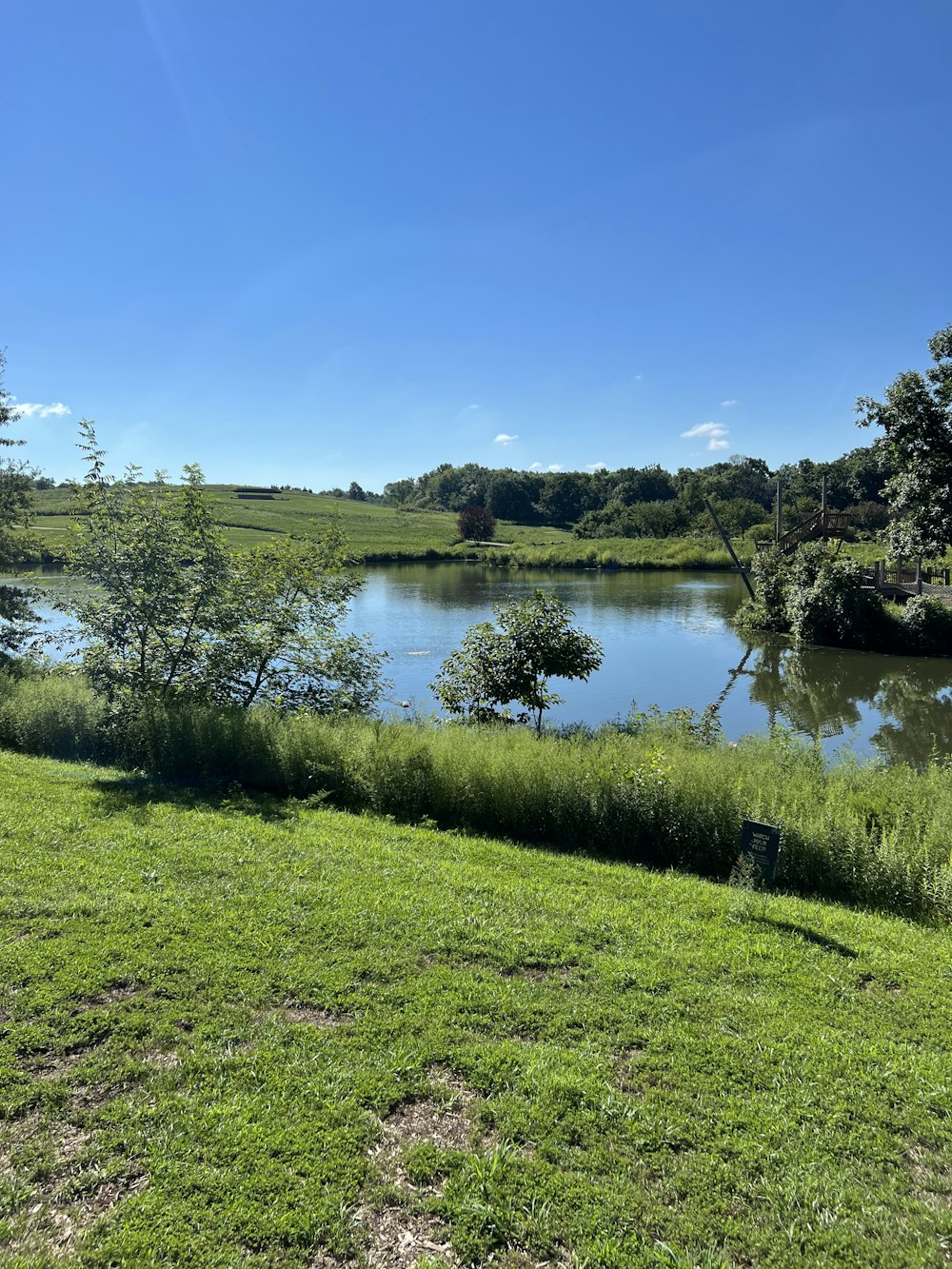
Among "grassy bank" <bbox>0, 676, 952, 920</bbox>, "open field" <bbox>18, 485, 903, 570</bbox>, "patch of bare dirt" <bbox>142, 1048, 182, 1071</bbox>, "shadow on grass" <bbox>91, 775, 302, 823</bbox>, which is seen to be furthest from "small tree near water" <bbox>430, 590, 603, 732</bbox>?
"open field" <bbox>18, 485, 903, 570</bbox>

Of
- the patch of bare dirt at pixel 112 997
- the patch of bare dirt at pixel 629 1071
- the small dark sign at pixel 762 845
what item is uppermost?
the small dark sign at pixel 762 845

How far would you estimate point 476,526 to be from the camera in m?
92.7

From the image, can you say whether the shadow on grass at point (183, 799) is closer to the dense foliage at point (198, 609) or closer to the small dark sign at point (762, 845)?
the dense foliage at point (198, 609)

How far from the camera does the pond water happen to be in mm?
17625

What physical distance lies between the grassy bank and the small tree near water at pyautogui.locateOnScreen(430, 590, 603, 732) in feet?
9.00

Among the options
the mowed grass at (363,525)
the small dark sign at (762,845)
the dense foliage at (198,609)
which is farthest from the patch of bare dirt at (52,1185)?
the mowed grass at (363,525)

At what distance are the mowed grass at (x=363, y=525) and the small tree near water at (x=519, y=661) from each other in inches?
1902

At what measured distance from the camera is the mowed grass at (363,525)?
7231cm

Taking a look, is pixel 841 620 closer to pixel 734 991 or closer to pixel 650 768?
pixel 650 768

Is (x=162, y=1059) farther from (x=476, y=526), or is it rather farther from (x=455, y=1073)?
(x=476, y=526)

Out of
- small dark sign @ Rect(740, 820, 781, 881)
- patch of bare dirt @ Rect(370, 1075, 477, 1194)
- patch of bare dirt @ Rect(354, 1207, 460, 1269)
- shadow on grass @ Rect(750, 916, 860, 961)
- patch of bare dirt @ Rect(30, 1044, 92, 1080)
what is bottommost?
shadow on grass @ Rect(750, 916, 860, 961)

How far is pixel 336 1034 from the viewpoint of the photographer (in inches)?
148

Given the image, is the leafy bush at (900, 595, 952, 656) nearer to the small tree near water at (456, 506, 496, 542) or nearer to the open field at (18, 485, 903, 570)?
the open field at (18, 485, 903, 570)

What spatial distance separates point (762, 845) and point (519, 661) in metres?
7.29
